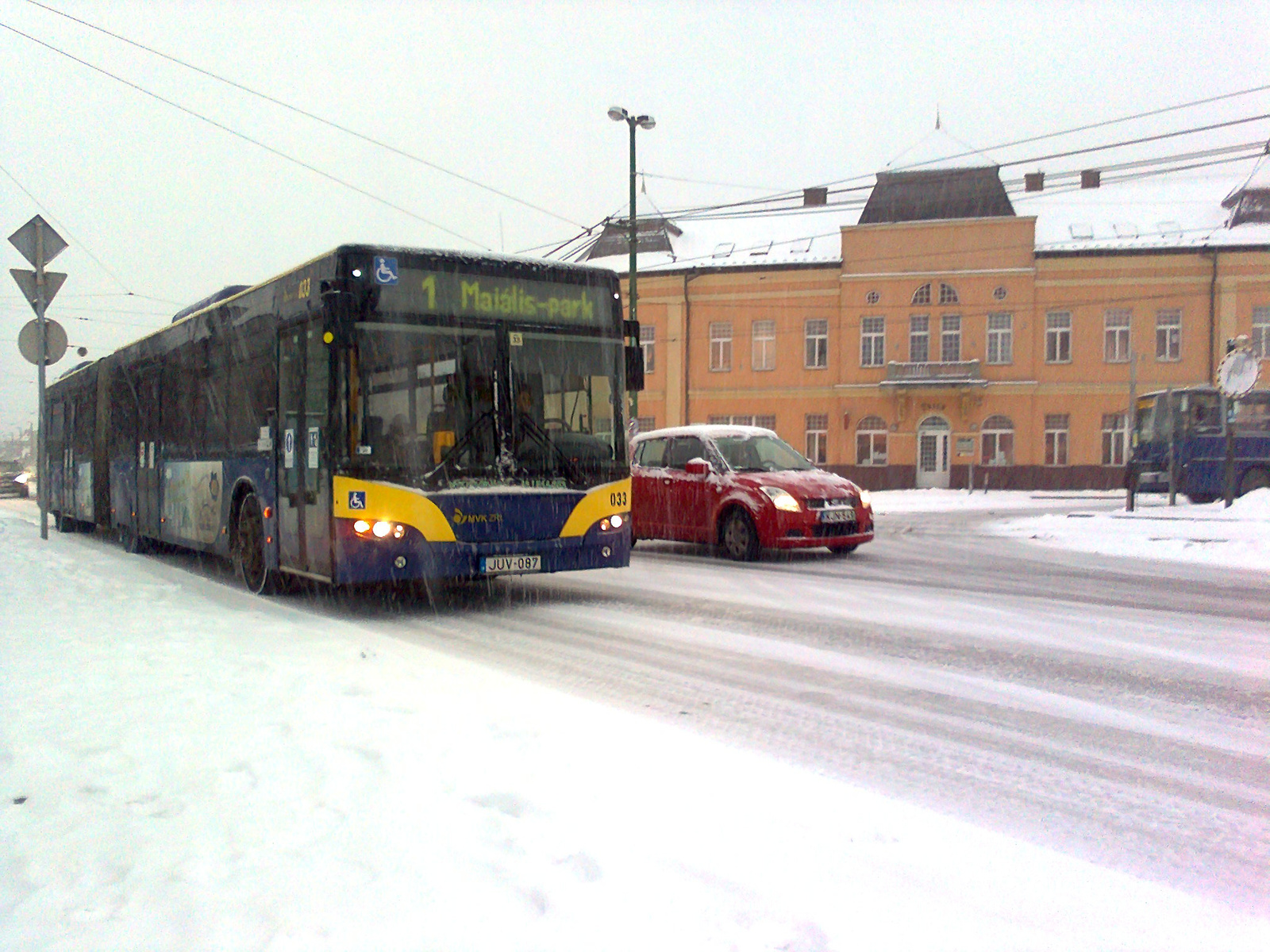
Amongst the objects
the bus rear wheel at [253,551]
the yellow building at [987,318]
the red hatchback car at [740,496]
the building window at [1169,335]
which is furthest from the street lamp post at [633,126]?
the building window at [1169,335]

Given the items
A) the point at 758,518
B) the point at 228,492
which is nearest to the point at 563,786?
the point at 228,492

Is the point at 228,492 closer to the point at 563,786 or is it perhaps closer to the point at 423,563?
the point at 423,563

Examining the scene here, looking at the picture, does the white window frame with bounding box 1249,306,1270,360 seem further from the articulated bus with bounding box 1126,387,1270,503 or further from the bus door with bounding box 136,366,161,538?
the bus door with bounding box 136,366,161,538

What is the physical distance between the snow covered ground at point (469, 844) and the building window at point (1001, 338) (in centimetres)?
3756

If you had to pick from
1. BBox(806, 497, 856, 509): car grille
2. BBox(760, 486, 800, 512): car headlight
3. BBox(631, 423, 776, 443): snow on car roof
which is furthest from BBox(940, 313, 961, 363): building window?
BBox(760, 486, 800, 512): car headlight

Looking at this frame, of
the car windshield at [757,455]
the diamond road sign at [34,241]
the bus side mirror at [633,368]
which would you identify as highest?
the diamond road sign at [34,241]

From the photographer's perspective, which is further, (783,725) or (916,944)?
(783,725)

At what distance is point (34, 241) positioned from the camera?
1419 centimetres

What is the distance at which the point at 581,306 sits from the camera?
9281 mm

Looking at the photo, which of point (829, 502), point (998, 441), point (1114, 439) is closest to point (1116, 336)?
point (1114, 439)

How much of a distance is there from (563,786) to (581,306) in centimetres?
589

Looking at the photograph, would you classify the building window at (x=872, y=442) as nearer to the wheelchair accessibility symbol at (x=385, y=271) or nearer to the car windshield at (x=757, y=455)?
the car windshield at (x=757, y=455)

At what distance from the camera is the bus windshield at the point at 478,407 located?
26.9 feet

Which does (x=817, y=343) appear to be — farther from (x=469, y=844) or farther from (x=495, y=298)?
(x=469, y=844)
